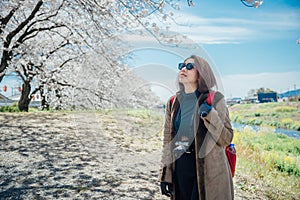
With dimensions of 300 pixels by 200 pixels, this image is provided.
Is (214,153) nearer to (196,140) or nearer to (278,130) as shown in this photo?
(196,140)

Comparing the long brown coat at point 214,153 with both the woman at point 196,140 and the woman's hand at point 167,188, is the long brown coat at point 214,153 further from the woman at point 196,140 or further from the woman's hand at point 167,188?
the woman's hand at point 167,188

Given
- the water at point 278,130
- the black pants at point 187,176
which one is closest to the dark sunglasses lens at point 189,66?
the black pants at point 187,176

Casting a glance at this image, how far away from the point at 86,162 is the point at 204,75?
9.38 ft

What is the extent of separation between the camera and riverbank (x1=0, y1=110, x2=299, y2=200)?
3.12 metres

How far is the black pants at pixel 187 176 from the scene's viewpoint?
1756 millimetres

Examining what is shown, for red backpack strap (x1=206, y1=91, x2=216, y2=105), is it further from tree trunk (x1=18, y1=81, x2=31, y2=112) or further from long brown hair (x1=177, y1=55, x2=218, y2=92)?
tree trunk (x1=18, y1=81, x2=31, y2=112)

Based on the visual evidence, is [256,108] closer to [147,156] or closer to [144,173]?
[147,156]

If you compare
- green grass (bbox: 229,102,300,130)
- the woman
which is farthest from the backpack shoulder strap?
green grass (bbox: 229,102,300,130)

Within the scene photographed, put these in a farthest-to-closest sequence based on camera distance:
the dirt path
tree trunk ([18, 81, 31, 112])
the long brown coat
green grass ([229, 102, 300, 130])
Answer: tree trunk ([18, 81, 31, 112]) < green grass ([229, 102, 300, 130]) < the dirt path < the long brown coat

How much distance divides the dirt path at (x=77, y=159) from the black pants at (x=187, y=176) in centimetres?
136

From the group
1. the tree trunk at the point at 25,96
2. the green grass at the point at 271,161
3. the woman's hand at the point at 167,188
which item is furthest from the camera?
the tree trunk at the point at 25,96

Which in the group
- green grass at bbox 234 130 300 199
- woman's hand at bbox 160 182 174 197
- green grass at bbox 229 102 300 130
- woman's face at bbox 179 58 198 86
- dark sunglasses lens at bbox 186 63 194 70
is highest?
dark sunglasses lens at bbox 186 63 194 70

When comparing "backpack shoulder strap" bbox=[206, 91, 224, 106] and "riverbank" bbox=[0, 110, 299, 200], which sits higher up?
"backpack shoulder strap" bbox=[206, 91, 224, 106]

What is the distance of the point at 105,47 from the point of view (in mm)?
6578
